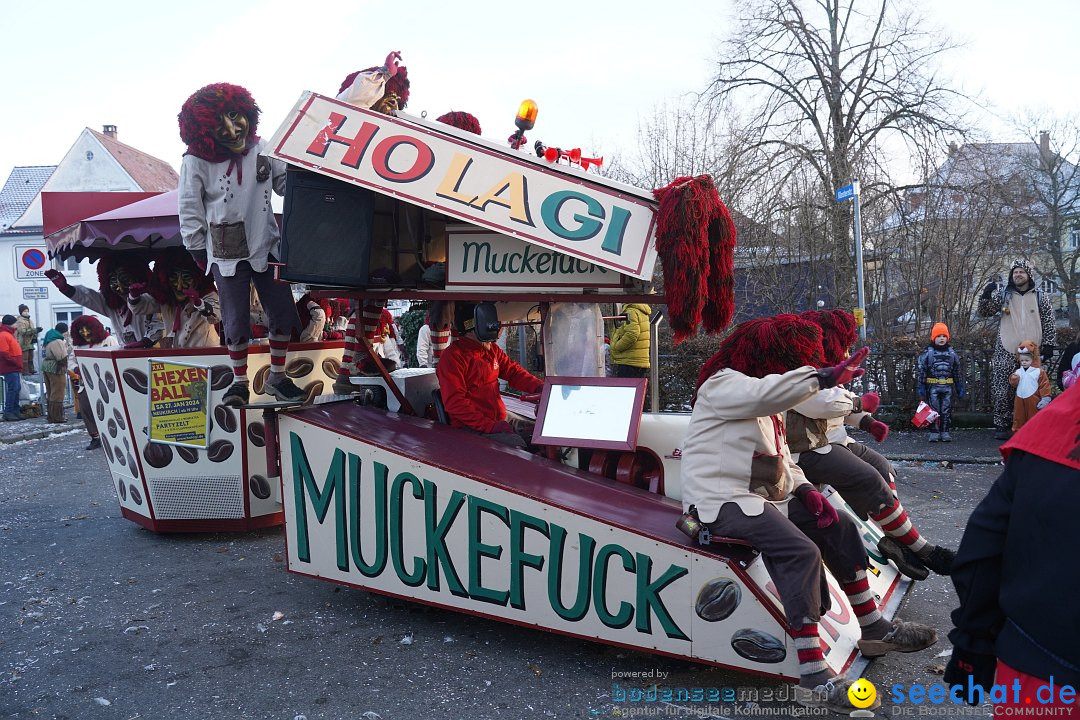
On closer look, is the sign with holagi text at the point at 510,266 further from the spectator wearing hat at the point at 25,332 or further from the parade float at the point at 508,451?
the spectator wearing hat at the point at 25,332

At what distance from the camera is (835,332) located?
484 centimetres

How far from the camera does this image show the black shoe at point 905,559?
4543mm

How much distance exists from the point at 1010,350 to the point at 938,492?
316 cm

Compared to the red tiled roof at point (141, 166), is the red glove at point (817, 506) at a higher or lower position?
lower

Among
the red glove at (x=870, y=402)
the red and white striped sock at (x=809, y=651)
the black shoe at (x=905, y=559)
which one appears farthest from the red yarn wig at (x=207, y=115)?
the black shoe at (x=905, y=559)

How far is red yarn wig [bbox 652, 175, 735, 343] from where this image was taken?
4.06 m

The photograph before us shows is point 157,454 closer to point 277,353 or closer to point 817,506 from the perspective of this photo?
point 277,353

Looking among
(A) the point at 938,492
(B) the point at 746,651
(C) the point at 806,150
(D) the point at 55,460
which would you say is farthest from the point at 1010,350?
(D) the point at 55,460

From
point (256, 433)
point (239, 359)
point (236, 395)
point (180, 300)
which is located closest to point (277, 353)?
point (239, 359)

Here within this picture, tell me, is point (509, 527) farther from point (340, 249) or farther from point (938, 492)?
point (938, 492)

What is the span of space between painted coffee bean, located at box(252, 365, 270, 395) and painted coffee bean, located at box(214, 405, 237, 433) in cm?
24

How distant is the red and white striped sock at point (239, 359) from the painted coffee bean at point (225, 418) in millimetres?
311

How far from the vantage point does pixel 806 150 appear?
1602 cm

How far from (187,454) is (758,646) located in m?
4.53
